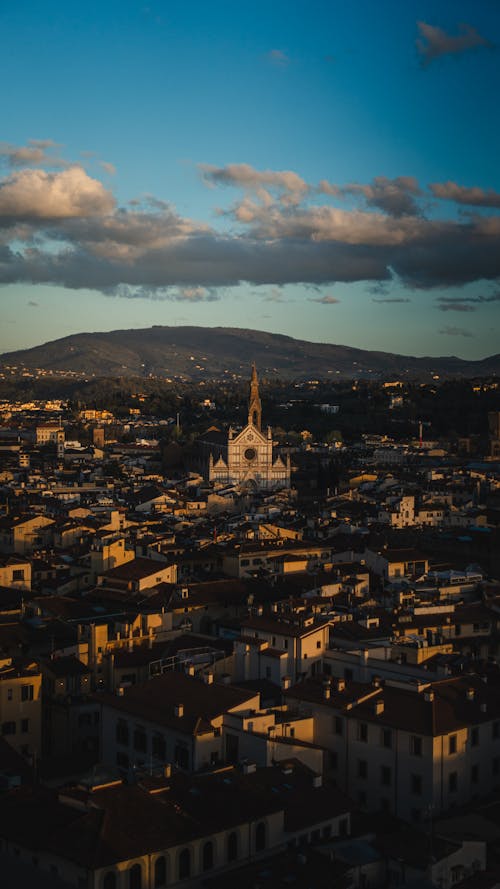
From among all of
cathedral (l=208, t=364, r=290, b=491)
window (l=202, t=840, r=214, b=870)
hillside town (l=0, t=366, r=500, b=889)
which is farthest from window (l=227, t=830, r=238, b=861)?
cathedral (l=208, t=364, r=290, b=491)

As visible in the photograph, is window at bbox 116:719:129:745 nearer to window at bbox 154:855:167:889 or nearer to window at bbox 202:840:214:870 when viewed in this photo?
window at bbox 202:840:214:870

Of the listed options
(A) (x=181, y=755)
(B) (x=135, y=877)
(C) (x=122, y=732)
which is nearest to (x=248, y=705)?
(A) (x=181, y=755)

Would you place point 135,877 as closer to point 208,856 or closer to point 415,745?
point 208,856

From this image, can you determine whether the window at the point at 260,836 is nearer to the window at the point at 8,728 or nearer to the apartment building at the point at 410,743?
the apartment building at the point at 410,743

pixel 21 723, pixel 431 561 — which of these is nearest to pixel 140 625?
pixel 21 723

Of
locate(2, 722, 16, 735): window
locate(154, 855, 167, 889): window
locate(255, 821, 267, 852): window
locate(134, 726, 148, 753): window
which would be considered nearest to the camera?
locate(154, 855, 167, 889): window

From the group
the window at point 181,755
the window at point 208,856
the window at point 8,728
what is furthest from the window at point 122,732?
the window at point 208,856
